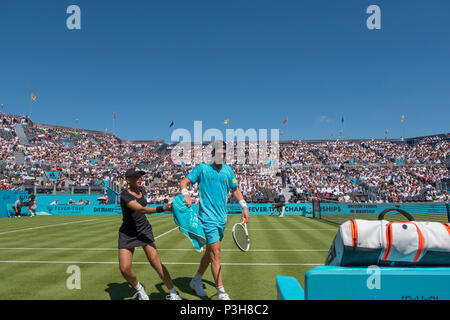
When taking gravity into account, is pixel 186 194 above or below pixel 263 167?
above

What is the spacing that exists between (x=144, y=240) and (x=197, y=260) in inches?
149

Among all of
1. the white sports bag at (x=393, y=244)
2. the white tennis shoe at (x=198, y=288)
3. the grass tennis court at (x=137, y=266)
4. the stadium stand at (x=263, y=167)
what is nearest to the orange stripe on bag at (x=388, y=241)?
the white sports bag at (x=393, y=244)

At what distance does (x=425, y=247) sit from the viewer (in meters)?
2.02

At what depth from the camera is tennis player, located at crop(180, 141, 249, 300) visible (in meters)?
4.71

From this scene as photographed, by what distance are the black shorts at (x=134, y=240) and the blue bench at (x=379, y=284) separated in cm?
326

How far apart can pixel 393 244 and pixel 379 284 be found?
0.30m

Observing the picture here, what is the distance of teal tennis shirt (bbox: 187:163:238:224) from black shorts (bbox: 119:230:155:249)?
3.14ft

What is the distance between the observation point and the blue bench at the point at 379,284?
194 cm

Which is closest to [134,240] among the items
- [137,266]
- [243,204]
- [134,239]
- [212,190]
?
[134,239]

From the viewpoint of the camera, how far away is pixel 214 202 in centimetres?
486

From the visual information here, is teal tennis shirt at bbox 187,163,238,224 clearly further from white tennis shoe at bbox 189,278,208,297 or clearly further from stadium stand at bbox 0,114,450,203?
stadium stand at bbox 0,114,450,203

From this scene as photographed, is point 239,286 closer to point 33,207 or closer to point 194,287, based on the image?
point 194,287

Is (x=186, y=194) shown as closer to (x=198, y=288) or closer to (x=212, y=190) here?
(x=212, y=190)

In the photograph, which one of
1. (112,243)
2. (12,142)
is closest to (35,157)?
(12,142)
